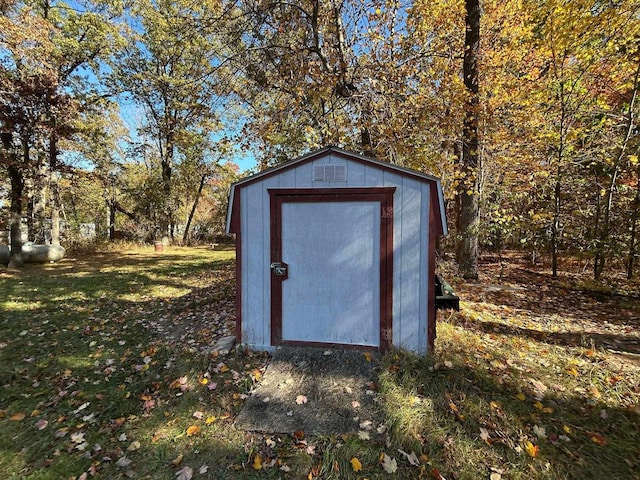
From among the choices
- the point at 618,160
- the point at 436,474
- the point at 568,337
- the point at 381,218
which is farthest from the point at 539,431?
the point at 618,160

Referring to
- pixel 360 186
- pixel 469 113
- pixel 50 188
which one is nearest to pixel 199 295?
pixel 360 186

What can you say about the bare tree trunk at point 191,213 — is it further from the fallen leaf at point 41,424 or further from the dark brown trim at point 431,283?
the dark brown trim at point 431,283

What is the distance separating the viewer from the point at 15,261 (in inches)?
378

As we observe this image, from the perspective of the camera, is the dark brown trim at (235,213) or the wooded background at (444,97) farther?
the wooded background at (444,97)

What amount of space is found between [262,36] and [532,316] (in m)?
7.31

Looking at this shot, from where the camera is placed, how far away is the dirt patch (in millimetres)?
2580

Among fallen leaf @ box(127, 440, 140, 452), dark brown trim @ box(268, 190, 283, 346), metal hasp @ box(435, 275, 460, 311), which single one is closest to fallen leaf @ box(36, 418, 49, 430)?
fallen leaf @ box(127, 440, 140, 452)

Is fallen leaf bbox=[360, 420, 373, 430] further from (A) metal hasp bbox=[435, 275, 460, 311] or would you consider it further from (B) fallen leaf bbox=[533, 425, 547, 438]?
(A) metal hasp bbox=[435, 275, 460, 311]

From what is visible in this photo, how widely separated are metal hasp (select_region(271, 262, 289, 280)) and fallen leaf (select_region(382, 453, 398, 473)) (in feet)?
6.41

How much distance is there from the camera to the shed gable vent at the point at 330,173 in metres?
3.40

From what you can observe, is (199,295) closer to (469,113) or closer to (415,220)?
(415,220)

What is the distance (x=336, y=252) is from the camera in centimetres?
347

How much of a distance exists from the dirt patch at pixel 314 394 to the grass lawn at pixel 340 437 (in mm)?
108

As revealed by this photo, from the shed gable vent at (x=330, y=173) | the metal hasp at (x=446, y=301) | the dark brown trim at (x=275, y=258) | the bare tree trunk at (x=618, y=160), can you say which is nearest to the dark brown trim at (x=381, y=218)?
the dark brown trim at (x=275, y=258)
